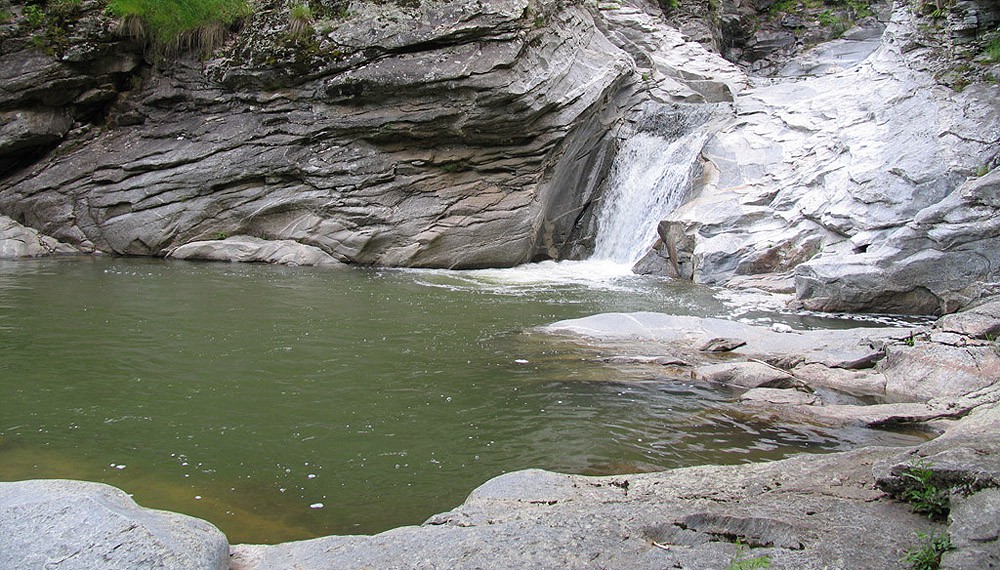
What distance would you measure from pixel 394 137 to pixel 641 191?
6739mm

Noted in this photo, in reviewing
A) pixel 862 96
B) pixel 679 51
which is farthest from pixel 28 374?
pixel 679 51

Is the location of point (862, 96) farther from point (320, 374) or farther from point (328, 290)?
point (320, 374)

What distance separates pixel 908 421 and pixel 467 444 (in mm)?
3870

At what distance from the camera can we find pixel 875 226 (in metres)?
13.5

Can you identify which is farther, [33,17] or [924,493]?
[33,17]

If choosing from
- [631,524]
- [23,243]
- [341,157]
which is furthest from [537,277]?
[631,524]

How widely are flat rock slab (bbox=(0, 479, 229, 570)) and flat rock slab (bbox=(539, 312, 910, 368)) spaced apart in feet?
21.2

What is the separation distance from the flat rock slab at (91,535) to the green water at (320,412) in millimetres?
1186

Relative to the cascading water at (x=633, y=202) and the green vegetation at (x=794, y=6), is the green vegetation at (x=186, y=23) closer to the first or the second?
the cascading water at (x=633, y=202)

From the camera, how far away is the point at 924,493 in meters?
3.49

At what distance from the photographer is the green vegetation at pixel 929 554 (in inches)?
112

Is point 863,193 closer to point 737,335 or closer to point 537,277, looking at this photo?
point 537,277

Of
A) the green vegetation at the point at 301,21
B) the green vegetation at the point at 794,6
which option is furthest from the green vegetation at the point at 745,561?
the green vegetation at the point at 794,6

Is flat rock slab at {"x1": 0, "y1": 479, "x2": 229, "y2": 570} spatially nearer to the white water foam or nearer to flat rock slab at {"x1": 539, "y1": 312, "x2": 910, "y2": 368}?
flat rock slab at {"x1": 539, "y1": 312, "x2": 910, "y2": 368}
